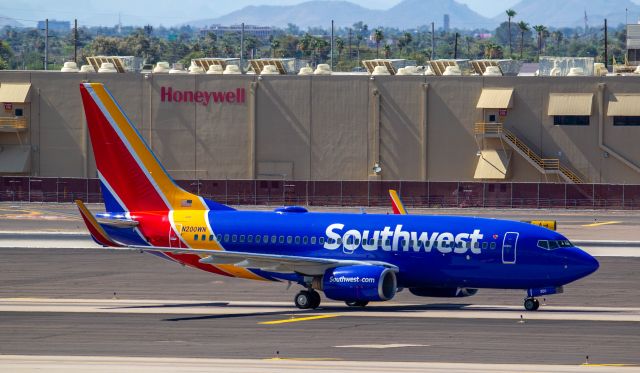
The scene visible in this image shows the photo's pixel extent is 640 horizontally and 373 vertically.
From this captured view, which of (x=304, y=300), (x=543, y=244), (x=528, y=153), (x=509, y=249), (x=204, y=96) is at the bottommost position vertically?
(x=304, y=300)

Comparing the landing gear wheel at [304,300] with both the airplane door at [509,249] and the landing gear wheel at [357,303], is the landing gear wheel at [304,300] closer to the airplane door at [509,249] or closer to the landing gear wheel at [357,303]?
the landing gear wheel at [357,303]

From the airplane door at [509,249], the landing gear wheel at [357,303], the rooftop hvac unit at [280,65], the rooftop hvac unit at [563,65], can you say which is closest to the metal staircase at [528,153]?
the rooftop hvac unit at [563,65]

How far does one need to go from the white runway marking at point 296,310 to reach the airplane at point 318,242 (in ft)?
2.46

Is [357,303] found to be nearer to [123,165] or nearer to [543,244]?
[543,244]

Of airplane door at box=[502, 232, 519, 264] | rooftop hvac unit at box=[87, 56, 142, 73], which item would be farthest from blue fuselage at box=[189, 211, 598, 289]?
rooftop hvac unit at box=[87, 56, 142, 73]

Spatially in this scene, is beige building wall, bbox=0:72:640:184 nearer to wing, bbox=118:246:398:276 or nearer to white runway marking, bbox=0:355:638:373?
wing, bbox=118:246:398:276

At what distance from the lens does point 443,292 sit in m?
48.3

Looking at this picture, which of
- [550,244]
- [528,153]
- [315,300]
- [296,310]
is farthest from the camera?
[528,153]

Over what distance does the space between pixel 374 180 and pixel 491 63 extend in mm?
14834

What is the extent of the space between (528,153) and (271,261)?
65.3m

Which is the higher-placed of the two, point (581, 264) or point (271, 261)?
point (581, 264)

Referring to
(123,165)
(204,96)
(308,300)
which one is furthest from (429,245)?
(204,96)

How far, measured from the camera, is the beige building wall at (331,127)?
109 metres

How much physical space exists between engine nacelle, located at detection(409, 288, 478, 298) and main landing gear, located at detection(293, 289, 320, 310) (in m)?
3.81
